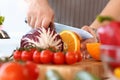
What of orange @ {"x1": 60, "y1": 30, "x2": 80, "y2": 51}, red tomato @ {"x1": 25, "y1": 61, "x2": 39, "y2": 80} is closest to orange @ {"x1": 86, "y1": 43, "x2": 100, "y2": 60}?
orange @ {"x1": 60, "y1": 30, "x2": 80, "y2": 51}

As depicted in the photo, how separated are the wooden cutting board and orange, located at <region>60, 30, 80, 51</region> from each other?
0.46 feet

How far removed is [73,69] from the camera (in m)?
0.85

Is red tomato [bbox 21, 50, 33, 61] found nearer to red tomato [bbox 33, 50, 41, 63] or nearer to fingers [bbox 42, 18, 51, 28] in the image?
red tomato [bbox 33, 50, 41, 63]

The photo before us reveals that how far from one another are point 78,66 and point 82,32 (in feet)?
1.02

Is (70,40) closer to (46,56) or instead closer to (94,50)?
(94,50)

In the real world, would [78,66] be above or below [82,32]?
below

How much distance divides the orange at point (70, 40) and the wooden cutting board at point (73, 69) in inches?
5.6

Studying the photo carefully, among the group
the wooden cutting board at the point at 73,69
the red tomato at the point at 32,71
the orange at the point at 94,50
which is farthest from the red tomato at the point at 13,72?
the orange at the point at 94,50

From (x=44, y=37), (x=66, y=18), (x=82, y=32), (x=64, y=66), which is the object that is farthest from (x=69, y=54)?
(x=66, y=18)

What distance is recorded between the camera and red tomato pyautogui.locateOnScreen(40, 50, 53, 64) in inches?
35.6

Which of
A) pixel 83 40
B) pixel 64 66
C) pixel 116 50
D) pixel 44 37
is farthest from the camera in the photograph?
pixel 83 40

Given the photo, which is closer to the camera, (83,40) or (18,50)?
(18,50)

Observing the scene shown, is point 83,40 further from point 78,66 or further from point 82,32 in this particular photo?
point 78,66

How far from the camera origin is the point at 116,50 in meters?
0.56
